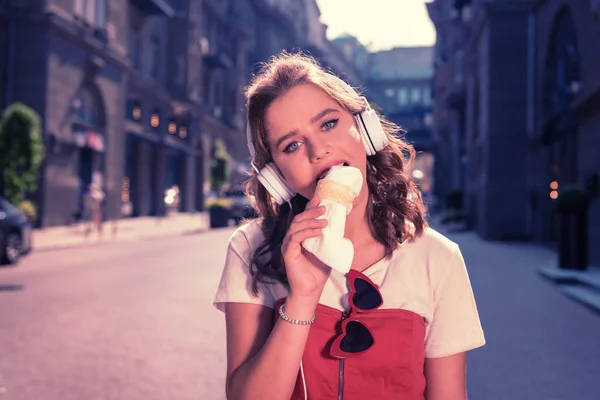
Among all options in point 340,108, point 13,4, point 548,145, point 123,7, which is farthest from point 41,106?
point 340,108

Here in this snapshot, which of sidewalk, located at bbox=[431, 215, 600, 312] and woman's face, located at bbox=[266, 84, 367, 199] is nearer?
woman's face, located at bbox=[266, 84, 367, 199]

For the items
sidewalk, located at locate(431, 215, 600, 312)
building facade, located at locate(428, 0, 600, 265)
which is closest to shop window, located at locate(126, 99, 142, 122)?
building facade, located at locate(428, 0, 600, 265)

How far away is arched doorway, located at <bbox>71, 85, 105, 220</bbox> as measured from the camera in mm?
27719

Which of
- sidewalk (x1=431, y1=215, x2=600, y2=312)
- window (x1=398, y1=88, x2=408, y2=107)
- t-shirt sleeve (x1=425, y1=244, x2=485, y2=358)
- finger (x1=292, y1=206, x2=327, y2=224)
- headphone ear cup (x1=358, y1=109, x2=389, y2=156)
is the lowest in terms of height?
sidewalk (x1=431, y1=215, x2=600, y2=312)

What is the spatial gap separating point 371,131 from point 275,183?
0.37 meters

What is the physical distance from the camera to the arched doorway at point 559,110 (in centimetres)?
1688

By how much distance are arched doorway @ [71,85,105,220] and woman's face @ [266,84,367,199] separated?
26.5 meters

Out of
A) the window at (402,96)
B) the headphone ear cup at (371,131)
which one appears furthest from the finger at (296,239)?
the window at (402,96)

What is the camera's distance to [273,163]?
7.44ft

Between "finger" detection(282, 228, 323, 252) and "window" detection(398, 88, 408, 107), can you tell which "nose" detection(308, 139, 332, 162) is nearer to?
"finger" detection(282, 228, 323, 252)

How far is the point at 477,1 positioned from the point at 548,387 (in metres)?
25.2

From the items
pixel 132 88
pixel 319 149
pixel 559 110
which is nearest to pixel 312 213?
pixel 319 149

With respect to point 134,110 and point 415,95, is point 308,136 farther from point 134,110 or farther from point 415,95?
point 415,95

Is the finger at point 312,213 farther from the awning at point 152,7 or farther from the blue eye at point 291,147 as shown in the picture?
the awning at point 152,7
